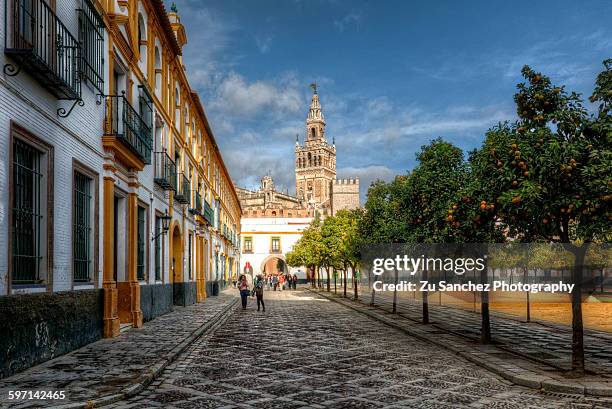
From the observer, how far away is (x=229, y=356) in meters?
12.2

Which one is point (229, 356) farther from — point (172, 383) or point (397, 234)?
point (397, 234)

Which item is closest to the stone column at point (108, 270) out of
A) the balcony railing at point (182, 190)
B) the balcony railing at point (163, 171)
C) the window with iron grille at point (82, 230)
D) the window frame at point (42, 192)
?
the window with iron grille at point (82, 230)

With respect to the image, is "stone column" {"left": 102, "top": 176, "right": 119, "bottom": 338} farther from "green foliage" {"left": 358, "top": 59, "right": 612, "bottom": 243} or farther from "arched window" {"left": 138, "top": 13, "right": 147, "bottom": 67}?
"green foliage" {"left": 358, "top": 59, "right": 612, "bottom": 243}

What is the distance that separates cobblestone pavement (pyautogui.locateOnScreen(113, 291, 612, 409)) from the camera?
7.84 m

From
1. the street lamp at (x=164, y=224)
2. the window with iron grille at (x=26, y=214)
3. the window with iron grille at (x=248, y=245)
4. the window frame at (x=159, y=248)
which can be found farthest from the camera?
the window with iron grille at (x=248, y=245)

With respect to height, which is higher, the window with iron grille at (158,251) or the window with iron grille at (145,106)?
the window with iron grille at (145,106)

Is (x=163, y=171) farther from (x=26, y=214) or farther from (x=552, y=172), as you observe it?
(x=552, y=172)

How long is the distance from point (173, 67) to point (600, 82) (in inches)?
740

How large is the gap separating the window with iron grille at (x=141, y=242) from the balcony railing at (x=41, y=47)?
7.76 meters

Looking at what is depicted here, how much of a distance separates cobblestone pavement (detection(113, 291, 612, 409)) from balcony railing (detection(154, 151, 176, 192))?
299 inches

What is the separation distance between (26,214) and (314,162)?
155691 millimetres

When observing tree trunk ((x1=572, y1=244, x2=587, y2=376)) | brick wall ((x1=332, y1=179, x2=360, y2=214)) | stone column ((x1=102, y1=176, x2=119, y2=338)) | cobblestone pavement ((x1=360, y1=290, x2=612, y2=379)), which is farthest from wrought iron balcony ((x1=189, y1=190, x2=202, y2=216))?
brick wall ((x1=332, y1=179, x2=360, y2=214))

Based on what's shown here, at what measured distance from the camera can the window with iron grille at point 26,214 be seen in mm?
9953

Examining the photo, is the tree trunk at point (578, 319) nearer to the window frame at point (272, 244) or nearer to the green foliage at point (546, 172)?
the green foliage at point (546, 172)
